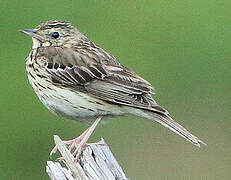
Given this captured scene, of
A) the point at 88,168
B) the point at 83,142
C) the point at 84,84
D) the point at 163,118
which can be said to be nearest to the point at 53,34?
the point at 84,84

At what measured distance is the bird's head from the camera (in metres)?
15.1

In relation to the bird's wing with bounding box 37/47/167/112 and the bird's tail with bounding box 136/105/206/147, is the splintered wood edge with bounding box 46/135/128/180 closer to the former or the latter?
the bird's tail with bounding box 136/105/206/147

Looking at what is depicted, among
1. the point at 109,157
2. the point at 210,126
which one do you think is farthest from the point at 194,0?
the point at 109,157

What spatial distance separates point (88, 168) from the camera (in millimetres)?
12508

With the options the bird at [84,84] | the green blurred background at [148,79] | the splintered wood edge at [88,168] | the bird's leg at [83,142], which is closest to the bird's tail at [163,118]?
the bird at [84,84]

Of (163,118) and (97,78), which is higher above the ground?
(97,78)

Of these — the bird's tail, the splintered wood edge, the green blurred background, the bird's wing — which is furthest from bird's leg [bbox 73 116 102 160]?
the green blurred background

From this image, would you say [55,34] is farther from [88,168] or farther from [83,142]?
[88,168]

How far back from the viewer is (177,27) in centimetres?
2325

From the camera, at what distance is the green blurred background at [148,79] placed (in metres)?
19.9

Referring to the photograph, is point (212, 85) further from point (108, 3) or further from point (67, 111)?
point (67, 111)

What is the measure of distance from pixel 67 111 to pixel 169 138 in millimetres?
5824

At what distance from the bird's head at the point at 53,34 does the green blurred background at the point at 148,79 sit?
4.07 meters

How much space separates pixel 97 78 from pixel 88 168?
2.30 m
